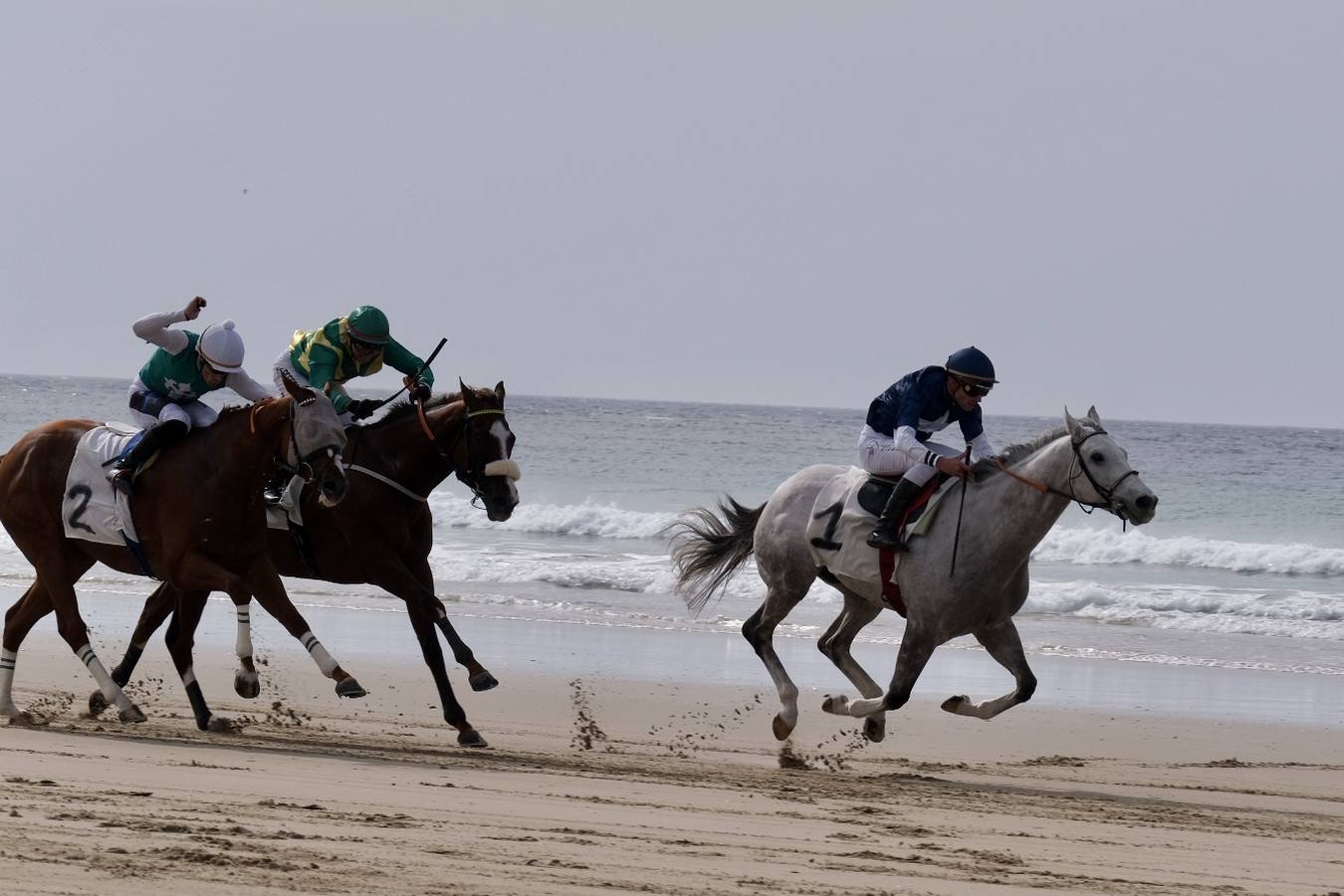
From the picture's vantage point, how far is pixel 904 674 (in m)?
8.24

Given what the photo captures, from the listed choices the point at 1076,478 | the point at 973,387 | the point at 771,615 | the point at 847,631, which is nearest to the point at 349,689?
the point at 771,615

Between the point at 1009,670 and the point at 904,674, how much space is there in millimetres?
608

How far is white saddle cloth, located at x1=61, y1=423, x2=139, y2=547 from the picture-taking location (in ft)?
28.7

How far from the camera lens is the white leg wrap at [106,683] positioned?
8.54 m

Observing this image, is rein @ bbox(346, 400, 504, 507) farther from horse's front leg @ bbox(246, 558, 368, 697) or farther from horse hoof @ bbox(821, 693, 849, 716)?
horse hoof @ bbox(821, 693, 849, 716)

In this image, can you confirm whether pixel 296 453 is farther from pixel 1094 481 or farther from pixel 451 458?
pixel 1094 481

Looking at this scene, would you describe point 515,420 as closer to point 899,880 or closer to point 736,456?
point 736,456

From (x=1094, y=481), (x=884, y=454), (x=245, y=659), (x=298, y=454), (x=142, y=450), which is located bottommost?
(x=245, y=659)

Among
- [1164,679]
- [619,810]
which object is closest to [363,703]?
[619,810]

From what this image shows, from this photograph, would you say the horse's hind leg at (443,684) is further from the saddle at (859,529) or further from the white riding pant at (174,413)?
the saddle at (859,529)

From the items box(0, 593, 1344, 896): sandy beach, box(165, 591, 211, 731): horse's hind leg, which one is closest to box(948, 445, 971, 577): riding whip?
box(0, 593, 1344, 896): sandy beach

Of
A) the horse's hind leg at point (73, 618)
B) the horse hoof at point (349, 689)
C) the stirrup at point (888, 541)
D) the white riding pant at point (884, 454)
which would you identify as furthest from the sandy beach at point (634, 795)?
the white riding pant at point (884, 454)

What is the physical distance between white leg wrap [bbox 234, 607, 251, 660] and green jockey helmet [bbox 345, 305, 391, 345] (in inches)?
69.5

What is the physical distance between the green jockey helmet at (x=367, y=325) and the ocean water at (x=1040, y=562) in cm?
413
